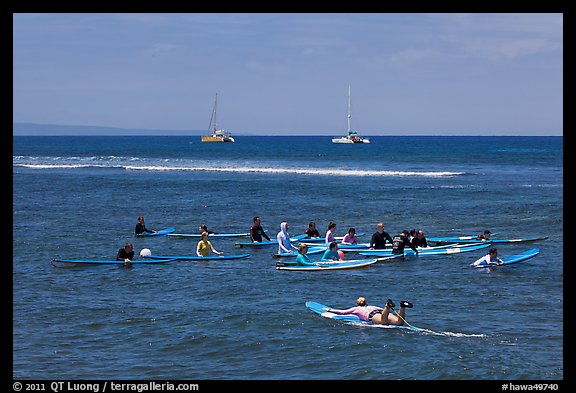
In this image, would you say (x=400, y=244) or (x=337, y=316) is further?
(x=400, y=244)

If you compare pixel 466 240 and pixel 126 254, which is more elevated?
pixel 126 254

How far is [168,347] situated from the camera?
1888 centimetres

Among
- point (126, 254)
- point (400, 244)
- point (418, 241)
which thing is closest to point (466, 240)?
point (418, 241)

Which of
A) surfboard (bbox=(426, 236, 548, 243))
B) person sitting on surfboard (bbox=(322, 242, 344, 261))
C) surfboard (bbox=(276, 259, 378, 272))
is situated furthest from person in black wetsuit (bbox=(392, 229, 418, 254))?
surfboard (bbox=(426, 236, 548, 243))

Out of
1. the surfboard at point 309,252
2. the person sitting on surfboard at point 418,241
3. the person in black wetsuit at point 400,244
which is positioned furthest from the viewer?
the person sitting on surfboard at point 418,241

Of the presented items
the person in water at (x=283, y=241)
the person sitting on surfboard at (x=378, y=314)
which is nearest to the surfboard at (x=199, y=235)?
the person in water at (x=283, y=241)

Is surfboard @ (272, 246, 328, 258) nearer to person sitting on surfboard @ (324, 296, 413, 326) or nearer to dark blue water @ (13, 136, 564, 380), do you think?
dark blue water @ (13, 136, 564, 380)

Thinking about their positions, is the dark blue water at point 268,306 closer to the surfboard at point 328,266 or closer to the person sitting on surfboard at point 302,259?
the surfboard at point 328,266

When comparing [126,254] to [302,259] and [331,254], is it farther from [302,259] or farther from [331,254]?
[331,254]

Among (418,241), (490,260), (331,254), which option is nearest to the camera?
(490,260)

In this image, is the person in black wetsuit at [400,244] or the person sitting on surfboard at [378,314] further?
the person in black wetsuit at [400,244]
